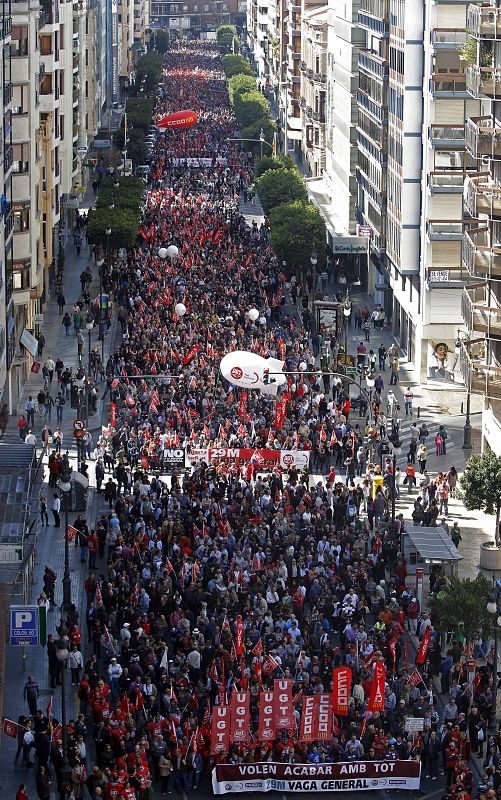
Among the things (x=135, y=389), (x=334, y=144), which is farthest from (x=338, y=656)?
(x=334, y=144)

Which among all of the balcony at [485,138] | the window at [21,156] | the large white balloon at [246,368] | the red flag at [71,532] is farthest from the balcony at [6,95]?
the red flag at [71,532]

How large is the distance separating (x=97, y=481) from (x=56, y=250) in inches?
2128

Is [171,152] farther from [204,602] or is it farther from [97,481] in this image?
[204,602]

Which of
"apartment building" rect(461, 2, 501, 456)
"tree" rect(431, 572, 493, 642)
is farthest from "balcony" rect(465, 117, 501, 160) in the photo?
"tree" rect(431, 572, 493, 642)

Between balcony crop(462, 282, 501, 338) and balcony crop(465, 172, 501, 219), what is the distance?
2.53 meters

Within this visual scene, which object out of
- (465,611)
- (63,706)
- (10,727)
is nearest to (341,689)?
(465,611)

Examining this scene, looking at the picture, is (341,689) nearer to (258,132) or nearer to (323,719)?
(323,719)

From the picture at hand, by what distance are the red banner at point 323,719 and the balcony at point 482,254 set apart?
24899mm

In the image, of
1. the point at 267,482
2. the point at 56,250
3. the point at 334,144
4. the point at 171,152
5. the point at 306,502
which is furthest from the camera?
the point at 171,152

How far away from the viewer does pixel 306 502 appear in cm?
6194

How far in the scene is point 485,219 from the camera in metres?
66.6

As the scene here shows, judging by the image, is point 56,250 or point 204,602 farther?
point 56,250

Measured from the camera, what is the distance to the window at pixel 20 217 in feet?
294

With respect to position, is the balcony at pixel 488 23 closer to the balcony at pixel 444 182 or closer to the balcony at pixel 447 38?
the balcony at pixel 447 38
